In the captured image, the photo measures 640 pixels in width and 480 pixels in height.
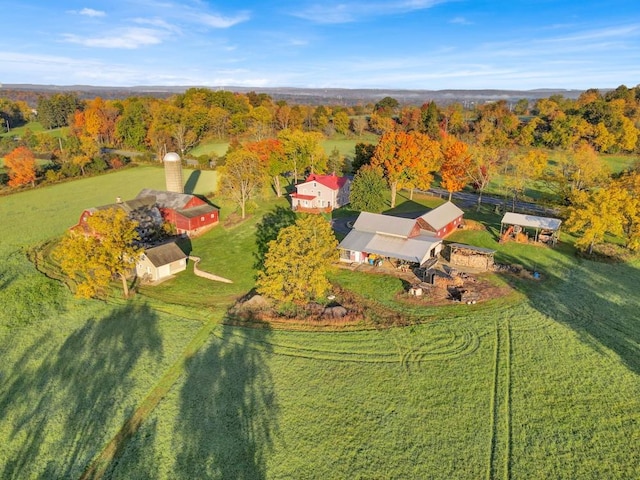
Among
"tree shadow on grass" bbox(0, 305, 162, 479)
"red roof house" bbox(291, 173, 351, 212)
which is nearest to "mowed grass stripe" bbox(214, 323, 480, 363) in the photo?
"tree shadow on grass" bbox(0, 305, 162, 479)

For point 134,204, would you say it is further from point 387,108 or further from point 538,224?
point 387,108

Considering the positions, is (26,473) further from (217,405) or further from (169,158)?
(169,158)

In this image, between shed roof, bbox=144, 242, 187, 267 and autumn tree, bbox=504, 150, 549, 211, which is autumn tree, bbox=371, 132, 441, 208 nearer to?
autumn tree, bbox=504, 150, 549, 211

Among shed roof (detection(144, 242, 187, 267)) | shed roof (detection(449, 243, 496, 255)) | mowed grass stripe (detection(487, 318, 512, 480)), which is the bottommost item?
mowed grass stripe (detection(487, 318, 512, 480))

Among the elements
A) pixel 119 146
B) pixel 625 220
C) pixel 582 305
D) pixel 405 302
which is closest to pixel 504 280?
pixel 582 305

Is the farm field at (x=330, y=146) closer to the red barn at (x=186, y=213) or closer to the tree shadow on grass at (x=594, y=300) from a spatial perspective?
the red barn at (x=186, y=213)

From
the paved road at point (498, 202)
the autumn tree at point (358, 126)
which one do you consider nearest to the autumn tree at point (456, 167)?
the paved road at point (498, 202)

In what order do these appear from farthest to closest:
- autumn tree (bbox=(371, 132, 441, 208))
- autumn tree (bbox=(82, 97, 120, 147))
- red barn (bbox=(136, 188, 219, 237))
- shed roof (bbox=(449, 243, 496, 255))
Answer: autumn tree (bbox=(82, 97, 120, 147)), autumn tree (bbox=(371, 132, 441, 208)), red barn (bbox=(136, 188, 219, 237)), shed roof (bbox=(449, 243, 496, 255))
